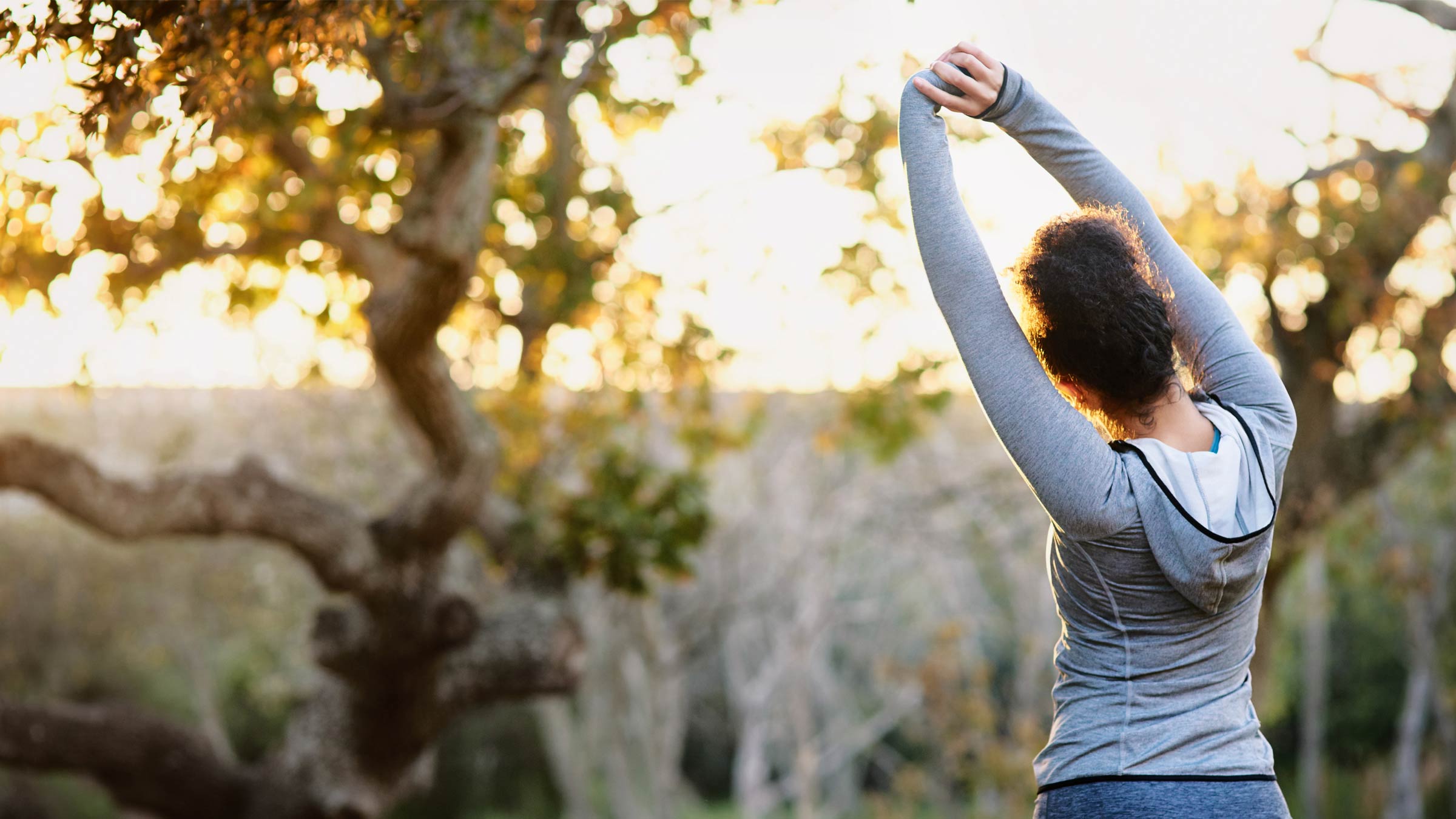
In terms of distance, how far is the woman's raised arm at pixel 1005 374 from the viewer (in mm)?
1302

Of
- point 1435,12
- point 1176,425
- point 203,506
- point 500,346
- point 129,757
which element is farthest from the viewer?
point 500,346

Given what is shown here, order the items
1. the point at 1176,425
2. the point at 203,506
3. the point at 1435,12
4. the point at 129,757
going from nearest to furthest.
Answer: the point at 1176,425
the point at 1435,12
the point at 203,506
the point at 129,757

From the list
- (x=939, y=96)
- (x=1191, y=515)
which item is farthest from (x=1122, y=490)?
(x=939, y=96)

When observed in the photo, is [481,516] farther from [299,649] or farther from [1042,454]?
[299,649]

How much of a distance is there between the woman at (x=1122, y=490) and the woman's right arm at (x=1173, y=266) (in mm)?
13

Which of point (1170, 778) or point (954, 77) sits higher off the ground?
point (954, 77)

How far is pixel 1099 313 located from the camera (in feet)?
4.46

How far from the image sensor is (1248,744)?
1370 mm

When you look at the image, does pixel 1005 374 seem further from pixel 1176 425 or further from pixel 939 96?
pixel 939 96

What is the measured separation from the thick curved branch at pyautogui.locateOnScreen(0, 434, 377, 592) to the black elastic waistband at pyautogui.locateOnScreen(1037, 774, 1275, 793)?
4543 millimetres

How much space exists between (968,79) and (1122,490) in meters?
0.54

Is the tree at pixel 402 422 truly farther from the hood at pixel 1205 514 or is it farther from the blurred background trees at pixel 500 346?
the hood at pixel 1205 514

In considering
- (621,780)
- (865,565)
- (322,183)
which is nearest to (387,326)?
(322,183)

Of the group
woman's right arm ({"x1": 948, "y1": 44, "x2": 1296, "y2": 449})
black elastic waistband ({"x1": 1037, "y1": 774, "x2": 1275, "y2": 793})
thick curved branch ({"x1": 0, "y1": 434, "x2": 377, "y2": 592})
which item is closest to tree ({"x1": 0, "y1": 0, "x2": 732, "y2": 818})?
thick curved branch ({"x1": 0, "y1": 434, "x2": 377, "y2": 592})
